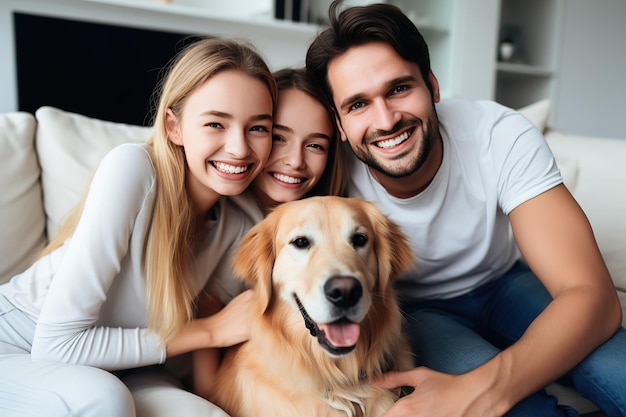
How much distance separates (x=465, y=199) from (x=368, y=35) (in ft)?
2.08

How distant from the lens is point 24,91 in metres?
3.27

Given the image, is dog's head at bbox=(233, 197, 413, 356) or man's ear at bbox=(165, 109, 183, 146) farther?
man's ear at bbox=(165, 109, 183, 146)

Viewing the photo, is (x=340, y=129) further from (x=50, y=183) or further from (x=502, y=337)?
(x=50, y=183)

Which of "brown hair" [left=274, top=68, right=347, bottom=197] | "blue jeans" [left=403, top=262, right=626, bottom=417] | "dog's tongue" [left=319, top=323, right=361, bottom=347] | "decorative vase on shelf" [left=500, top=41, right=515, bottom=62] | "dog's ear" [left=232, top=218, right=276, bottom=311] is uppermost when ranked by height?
"decorative vase on shelf" [left=500, top=41, right=515, bottom=62]

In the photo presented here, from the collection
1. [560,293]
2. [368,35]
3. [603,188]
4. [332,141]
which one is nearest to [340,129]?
[332,141]

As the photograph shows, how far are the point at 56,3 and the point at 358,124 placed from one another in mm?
2590

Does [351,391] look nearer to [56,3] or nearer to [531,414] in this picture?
[531,414]

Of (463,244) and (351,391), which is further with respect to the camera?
(463,244)

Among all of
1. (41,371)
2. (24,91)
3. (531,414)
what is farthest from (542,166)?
(24,91)

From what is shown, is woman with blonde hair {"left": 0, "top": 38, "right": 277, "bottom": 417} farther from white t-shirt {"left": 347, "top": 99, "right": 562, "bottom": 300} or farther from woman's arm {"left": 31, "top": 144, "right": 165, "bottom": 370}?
white t-shirt {"left": 347, "top": 99, "right": 562, "bottom": 300}

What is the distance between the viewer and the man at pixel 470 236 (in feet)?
4.45

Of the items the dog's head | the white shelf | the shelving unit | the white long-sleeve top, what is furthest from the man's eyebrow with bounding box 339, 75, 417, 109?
the shelving unit

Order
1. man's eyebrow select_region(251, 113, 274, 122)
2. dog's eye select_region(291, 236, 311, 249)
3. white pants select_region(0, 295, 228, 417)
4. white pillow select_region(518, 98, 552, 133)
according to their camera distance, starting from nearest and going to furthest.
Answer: white pants select_region(0, 295, 228, 417)
dog's eye select_region(291, 236, 311, 249)
man's eyebrow select_region(251, 113, 274, 122)
white pillow select_region(518, 98, 552, 133)

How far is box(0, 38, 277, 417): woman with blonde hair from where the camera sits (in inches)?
51.7
